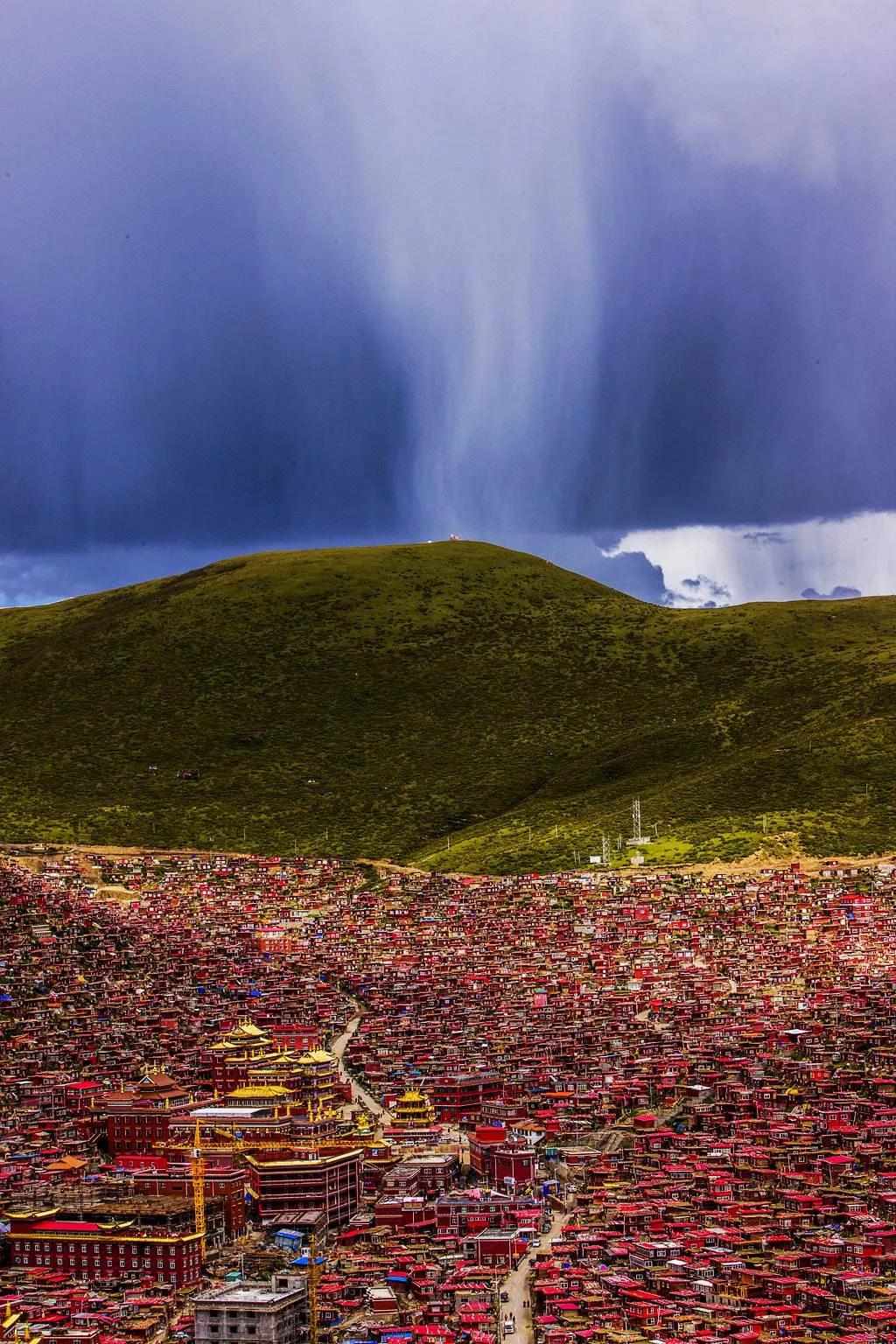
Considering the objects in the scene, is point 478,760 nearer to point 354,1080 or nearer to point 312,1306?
point 354,1080

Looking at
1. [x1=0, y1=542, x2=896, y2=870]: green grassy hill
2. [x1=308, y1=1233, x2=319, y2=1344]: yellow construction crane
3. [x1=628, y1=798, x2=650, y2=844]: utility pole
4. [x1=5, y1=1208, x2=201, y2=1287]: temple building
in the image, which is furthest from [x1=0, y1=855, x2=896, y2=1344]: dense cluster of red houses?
[x1=0, y1=542, x2=896, y2=870]: green grassy hill

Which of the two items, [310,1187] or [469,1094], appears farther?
[469,1094]

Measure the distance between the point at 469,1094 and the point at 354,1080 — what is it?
24.0ft

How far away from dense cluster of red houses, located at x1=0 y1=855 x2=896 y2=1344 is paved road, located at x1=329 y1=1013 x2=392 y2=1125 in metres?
0.42

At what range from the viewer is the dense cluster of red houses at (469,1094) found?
56.3 m

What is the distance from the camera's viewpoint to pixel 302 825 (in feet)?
532

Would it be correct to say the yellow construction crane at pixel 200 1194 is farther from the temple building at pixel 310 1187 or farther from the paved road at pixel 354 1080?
the paved road at pixel 354 1080

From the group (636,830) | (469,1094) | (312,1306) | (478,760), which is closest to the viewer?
(312,1306)

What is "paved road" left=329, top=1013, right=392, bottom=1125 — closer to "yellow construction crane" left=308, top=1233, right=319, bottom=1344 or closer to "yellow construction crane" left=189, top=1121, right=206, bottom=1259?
"yellow construction crane" left=189, top=1121, right=206, bottom=1259

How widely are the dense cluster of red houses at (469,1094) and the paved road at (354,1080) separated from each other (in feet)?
1.39

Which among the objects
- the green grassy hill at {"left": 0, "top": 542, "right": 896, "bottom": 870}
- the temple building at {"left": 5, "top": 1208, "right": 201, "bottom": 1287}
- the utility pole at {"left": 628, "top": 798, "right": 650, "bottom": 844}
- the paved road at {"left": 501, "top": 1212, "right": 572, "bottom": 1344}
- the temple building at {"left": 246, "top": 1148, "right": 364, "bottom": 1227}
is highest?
the green grassy hill at {"left": 0, "top": 542, "right": 896, "bottom": 870}

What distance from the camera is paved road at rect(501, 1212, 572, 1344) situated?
5141 centimetres

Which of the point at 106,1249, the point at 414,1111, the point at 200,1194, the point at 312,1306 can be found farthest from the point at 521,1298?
the point at 414,1111

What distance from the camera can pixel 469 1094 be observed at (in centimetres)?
8144
